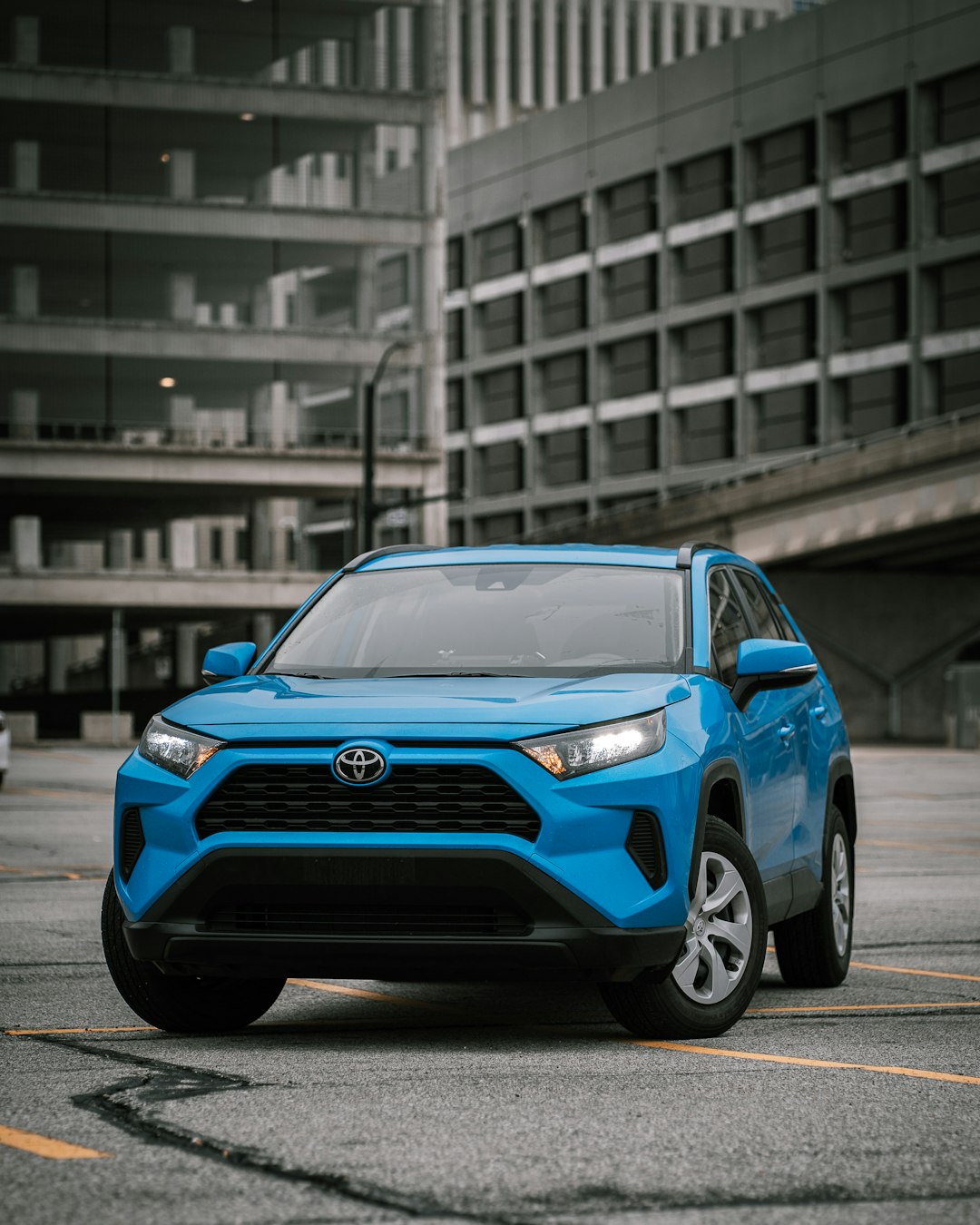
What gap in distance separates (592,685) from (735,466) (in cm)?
6909

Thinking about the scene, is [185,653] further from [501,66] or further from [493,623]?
[501,66]

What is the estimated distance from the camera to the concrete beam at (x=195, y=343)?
5744cm

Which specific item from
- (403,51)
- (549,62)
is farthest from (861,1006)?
(549,62)

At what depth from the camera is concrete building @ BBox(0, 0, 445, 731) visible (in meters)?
57.3

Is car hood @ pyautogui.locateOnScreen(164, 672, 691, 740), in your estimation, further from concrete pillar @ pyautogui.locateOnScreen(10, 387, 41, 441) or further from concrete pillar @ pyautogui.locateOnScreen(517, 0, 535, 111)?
concrete pillar @ pyautogui.locateOnScreen(517, 0, 535, 111)

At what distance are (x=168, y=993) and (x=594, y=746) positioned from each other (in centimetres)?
178

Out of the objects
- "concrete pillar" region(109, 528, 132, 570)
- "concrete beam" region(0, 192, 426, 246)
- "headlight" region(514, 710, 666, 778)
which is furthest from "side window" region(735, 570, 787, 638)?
"concrete beam" region(0, 192, 426, 246)

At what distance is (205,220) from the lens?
58781 mm

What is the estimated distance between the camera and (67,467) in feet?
185

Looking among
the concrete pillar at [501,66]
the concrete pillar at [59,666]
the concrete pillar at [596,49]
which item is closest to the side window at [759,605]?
the concrete pillar at [59,666]

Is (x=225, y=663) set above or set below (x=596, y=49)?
below

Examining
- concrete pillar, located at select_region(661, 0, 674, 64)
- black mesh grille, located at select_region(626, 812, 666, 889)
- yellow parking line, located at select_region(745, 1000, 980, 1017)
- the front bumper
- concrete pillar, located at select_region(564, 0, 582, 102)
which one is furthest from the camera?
concrete pillar, located at select_region(661, 0, 674, 64)

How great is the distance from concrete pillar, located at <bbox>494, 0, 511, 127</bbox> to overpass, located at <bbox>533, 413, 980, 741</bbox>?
239 feet

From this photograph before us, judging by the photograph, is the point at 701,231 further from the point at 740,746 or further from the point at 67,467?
the point at 740,746
